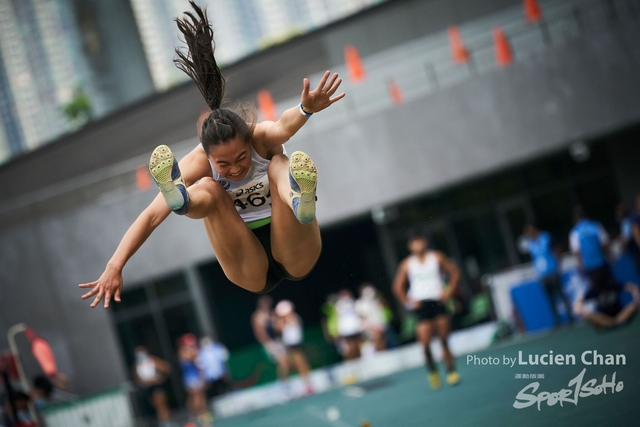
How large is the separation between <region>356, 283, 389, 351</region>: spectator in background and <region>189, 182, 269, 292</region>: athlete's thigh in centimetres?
1018

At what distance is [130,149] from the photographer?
68.8 feet

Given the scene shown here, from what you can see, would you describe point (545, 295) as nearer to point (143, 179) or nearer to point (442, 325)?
point (442, 325)

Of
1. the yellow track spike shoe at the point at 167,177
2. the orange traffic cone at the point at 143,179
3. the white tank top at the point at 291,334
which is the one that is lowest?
the white tank top at the point at 291,334

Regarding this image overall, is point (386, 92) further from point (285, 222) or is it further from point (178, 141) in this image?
point (285, 222)

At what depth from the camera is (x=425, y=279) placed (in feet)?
30.1

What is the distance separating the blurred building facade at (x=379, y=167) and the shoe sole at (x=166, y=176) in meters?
11.4

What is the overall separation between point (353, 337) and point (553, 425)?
8.95 meters

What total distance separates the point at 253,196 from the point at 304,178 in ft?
3.08

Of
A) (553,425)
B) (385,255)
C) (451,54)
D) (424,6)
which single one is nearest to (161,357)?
(385,255)

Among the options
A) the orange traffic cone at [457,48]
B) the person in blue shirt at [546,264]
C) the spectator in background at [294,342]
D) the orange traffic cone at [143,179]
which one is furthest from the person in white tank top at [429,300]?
the orange traffic cone at [143,179]

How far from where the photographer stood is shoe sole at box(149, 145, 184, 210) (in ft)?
12.5

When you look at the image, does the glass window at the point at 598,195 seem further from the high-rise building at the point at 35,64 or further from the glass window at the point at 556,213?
the high-rise building at the point at 35,64

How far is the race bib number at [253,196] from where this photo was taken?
15.2ft

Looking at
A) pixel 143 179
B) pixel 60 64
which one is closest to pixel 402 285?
pixel 143 179
